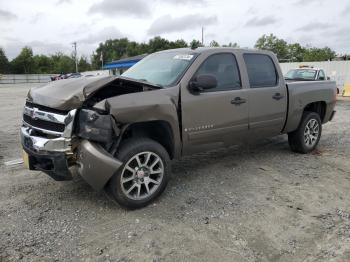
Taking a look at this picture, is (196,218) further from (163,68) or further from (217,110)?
(163,68)

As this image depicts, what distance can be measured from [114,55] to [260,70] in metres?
101

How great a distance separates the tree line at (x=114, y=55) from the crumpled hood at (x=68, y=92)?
172ft

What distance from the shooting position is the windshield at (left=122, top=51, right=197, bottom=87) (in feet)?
16.1

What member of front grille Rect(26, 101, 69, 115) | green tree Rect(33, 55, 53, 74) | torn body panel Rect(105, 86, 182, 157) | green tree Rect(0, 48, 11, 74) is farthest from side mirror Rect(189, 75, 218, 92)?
green tree Rect(33, 55, 53, 74)

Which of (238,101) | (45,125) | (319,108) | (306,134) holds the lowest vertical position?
(306,134)

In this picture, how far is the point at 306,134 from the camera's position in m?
6.89

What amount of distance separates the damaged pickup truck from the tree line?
5081cm

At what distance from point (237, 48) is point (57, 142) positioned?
313 cm

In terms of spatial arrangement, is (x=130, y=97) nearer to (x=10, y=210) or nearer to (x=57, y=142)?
(x=57, y=142)

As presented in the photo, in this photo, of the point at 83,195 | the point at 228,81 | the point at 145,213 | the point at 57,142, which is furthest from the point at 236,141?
the point at 57,142

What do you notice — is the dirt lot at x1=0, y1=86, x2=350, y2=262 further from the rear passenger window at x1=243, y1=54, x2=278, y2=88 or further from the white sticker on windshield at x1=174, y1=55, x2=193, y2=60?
the white sticker on windshield at x1=174, y1=55, x2=193, y2=60

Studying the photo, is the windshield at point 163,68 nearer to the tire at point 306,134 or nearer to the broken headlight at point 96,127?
the broken headlight at point 96,127

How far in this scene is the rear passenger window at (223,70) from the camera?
5.14 metres

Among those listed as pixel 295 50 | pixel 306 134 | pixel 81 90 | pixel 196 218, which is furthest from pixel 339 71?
pixel 295 50
